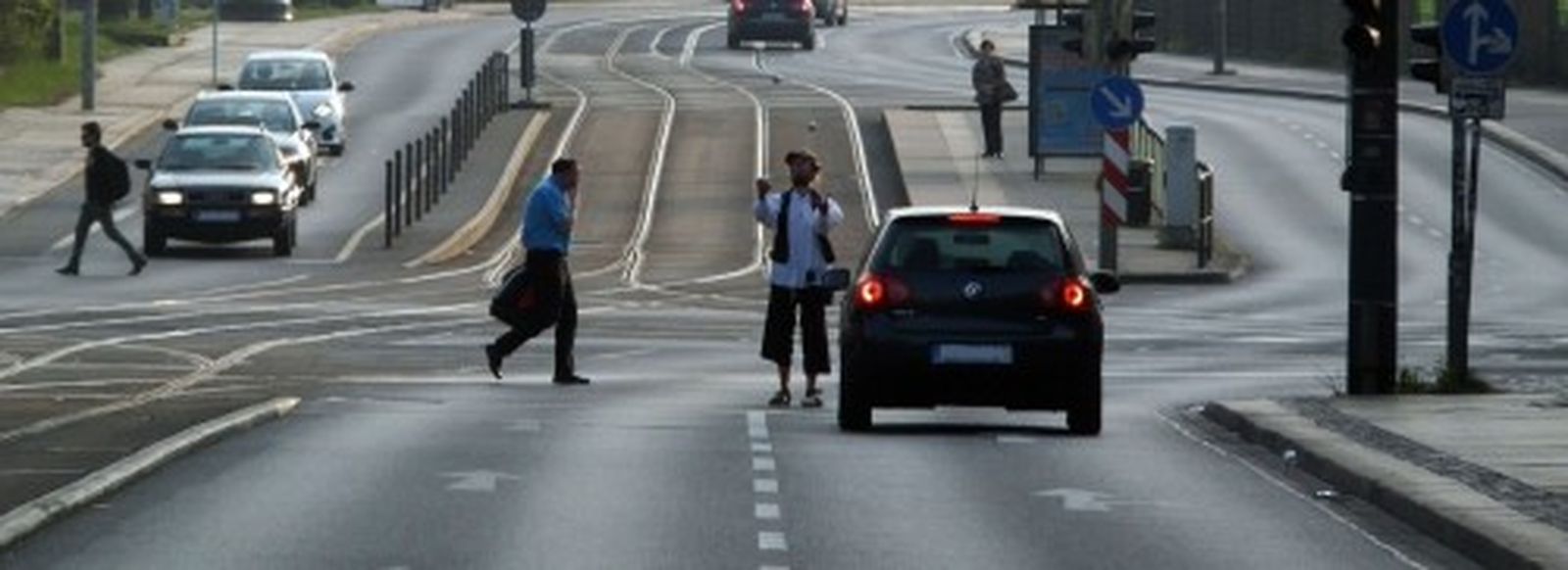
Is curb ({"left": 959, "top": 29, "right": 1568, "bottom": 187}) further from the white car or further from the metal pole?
the metal pole

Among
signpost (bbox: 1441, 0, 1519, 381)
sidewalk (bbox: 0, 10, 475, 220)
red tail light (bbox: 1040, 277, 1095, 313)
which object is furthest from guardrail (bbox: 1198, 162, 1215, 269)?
red tail light (bbox: 1040, 277, 1095, 313)

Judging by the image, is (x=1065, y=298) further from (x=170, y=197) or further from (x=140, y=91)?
(x=140, y=91)

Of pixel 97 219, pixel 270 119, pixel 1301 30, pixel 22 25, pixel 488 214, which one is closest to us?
pixel 97 219

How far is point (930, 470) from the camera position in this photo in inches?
914

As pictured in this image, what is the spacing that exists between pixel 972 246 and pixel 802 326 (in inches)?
142

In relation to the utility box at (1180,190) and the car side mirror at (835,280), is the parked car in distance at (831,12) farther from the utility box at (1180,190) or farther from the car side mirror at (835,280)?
the car side mirror at (835,280)

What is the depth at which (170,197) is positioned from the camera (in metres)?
52.2

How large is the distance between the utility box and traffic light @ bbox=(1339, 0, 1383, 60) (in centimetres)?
2530

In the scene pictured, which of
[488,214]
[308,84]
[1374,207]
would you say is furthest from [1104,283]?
[308,84]

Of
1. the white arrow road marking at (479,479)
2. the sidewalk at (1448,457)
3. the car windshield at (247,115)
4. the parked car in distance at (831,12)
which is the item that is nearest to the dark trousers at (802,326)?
the sidewalk at (1448,457)

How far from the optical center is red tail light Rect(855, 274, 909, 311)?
2645 cm

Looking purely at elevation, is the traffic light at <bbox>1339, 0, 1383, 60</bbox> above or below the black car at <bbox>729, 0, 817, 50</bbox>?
above

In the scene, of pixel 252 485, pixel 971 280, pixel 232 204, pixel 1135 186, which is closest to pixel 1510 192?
pixel 1135 186

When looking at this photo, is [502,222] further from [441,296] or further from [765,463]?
[765,463]
